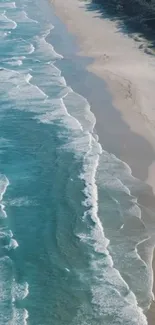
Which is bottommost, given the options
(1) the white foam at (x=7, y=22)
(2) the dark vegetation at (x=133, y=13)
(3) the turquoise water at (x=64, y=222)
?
(1) the white foam at (x=7, y=22)

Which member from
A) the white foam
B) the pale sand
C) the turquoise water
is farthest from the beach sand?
the white foam

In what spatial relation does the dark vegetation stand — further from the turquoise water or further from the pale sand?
the turquoise water

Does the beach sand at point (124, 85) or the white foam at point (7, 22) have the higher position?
the beach sand at point (124, 85)

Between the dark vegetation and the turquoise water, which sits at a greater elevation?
the turquoise water

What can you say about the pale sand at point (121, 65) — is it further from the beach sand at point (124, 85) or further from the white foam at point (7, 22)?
the white foam at point (7, 22)

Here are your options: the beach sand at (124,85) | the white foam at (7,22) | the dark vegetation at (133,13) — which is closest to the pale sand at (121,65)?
the beach sand at (124,85)

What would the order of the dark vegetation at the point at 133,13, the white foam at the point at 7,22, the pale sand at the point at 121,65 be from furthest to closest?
the white foam at the point at 7,22 → the dark vegetation at the point at 133,13 → the pale sand at the point at 121,65

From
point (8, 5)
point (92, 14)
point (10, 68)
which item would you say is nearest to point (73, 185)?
point (10, 68)
